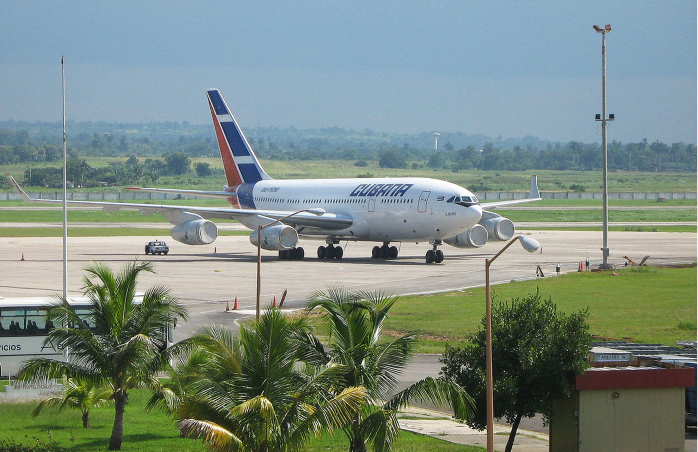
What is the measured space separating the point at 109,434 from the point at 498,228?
151ft

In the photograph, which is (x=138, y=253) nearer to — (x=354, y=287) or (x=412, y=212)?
(x=412, y=212)

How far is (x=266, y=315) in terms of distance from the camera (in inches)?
723

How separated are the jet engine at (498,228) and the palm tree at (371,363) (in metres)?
48.1

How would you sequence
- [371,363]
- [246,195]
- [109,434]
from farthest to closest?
[246,195], [109,434], [371,363]

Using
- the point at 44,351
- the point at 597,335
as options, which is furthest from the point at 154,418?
the point at 597,335

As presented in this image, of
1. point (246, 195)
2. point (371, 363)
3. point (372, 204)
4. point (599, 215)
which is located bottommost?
→ point (599, 215)

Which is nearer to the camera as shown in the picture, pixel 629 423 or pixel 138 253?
pixel 629 423

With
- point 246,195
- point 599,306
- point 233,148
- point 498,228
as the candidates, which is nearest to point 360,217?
point 498,228

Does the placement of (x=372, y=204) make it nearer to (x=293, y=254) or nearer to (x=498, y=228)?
(x=293, y=254)

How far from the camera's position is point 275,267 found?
61.6 meters

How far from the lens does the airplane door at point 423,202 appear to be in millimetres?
61031

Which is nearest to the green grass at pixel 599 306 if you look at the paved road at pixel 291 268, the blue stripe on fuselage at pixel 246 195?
the paved road at pixel 291 268

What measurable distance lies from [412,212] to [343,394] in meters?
43.8

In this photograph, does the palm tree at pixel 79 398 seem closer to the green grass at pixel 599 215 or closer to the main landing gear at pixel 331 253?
the main landing gear at pixel 331 253
